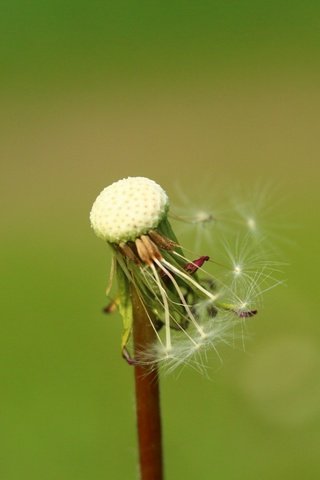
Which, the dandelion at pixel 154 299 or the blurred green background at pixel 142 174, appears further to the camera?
the blurred green background at pixel 142 174

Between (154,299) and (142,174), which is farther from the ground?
(142,174)

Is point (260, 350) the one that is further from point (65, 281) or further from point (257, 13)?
point (257, 13)

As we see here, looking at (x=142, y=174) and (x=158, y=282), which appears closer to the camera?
(x=158, y=282)

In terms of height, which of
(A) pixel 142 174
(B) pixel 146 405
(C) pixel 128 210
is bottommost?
(B) pixel 146 405

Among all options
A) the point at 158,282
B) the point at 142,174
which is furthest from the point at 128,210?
the point at 142,174

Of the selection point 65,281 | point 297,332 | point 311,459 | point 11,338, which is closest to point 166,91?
point 65,281

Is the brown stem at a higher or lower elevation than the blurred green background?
lower

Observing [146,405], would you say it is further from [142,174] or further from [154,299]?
[142,174]
